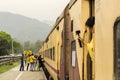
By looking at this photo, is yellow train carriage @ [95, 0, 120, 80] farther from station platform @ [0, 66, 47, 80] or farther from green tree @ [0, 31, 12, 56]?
green tree @ [0, 31, 12, 56]

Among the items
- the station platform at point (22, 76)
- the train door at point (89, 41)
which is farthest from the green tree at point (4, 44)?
the train door at point (89, 41)

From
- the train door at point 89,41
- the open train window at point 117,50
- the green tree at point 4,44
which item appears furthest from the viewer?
the green tree at point 4,44

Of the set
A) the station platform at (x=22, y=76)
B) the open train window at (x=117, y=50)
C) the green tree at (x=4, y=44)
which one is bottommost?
the station platform at (x=22, y=76)

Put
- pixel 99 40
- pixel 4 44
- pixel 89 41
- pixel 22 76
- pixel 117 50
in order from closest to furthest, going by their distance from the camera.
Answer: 1. pixel 117 50
2. pixel 99 40
3. pixel 89 41
4. pixel 22 76
5. pixel 4 44

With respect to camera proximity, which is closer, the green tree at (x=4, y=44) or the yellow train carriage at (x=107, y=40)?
the yellow train carriage at (x=107, y=40)

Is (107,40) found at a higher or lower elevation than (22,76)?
higher

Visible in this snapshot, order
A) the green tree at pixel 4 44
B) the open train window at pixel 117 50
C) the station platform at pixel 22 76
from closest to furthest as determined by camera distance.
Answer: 1. the open train window at pixel 117 50
2. the station platform at pixel 22 76
3. the green tree at pixel 4 44

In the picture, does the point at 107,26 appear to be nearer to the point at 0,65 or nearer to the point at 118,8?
the point at 118,8

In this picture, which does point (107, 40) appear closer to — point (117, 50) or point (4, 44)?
point (117, 50)

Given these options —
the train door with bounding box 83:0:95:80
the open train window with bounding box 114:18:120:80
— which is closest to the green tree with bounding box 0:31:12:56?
the train door with bounding box 83:0:95:80

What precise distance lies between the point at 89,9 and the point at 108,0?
1.68m

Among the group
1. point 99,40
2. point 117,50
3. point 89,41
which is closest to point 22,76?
point 89,41

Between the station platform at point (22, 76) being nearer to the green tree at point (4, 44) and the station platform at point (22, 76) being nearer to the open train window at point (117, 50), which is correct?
the open train window at point (117, 50)

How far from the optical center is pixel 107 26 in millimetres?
4062
